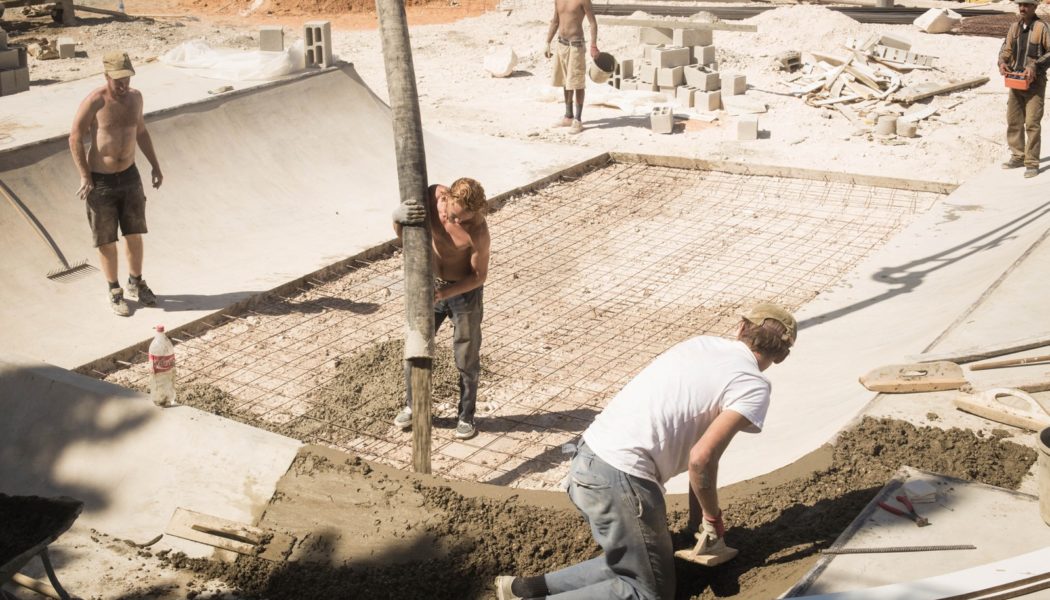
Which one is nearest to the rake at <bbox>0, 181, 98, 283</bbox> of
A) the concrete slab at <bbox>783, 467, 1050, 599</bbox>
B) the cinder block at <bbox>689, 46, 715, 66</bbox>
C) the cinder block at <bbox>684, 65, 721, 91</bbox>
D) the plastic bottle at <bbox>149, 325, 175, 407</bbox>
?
the plastic bottle at <bbox>149, 325, 175, 407</bbox>

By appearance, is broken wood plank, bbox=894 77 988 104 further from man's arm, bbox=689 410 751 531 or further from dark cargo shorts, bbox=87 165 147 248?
man's arm, bbox=689 410 751 531

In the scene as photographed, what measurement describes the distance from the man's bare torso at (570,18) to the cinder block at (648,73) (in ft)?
7.25

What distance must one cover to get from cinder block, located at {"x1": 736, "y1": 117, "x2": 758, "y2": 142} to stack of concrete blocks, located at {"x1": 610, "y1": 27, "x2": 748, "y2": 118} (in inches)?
51.5

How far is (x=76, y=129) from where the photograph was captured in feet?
25.5

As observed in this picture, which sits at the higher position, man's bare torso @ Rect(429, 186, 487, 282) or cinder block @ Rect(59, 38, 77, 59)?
cinder block @ Rect(59, 38, 77, 59)

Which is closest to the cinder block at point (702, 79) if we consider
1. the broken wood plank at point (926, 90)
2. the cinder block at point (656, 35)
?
the cinder block at point (656, 35)

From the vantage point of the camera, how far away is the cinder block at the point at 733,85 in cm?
1520

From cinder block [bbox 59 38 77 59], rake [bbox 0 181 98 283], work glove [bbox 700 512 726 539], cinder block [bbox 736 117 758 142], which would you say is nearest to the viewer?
work glove [bbox 700 512 726 539]

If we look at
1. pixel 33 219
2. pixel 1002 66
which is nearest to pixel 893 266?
pixel 1002 66

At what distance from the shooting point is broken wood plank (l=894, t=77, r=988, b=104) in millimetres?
14477

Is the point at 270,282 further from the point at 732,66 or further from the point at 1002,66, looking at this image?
the point at 732,66

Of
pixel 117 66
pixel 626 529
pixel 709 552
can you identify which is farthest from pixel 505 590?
pixel 117 66

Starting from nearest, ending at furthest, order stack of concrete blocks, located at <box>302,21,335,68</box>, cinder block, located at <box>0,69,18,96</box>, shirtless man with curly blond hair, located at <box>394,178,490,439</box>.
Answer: shirtless man with curly blond hair, located at <box>394,178,490,439</box> < stack of concrete blocks, located at <box>302,21,335,68</box> < cinder block, located at <box>0,69,18,96</box>

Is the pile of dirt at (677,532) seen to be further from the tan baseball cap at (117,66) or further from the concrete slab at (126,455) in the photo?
the tan baseball cap at (117,66)
